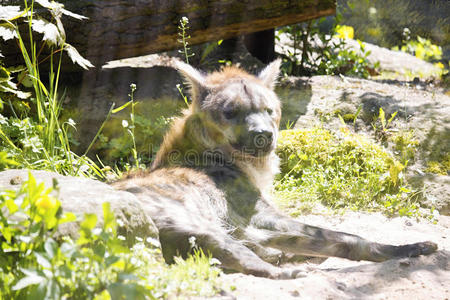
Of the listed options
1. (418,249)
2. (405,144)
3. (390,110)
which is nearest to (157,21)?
(390,110)

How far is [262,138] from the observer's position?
4.00 m

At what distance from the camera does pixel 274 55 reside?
780 centimetres

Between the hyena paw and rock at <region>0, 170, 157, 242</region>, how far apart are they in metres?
1.73

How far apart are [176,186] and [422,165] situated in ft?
9.78

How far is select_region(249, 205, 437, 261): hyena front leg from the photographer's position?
3.44 meters

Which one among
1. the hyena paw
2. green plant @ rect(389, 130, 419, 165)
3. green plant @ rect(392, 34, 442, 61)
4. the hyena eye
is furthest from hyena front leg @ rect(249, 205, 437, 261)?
green plant @ rect(392, 34, 442, 61)

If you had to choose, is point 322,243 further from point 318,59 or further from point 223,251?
point 318,59

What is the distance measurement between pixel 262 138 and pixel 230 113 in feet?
1.16

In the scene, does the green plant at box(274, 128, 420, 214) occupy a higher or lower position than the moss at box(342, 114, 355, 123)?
lower

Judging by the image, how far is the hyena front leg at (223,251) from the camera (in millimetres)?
3025

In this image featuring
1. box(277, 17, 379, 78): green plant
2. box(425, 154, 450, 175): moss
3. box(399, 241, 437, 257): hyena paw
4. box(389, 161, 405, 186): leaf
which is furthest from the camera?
box(277, 17, 379, 78): green plant

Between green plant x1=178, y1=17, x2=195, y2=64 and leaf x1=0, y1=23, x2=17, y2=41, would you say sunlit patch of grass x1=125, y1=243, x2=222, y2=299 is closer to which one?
leaf x1=0, y1=23, x2=17, y2=41

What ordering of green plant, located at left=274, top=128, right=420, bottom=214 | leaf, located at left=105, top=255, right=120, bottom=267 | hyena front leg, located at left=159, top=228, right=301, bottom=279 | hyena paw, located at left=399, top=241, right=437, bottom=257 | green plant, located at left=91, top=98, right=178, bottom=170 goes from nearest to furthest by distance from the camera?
leaf, located at left=105, top=255, right=120, bottom=267
hyena front leg, located at left=159, top=228, right=301, bottom=279
hyena paw, located at left=399, top=241, right=437, bottom=257
green plant, located at left=274, top=128, right=420, bottom=214
green plant, located at left=91, top=98, right=178, bottom=170

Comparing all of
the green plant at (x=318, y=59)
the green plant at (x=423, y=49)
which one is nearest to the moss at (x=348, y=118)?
the green plant at (x=318, y=59)
